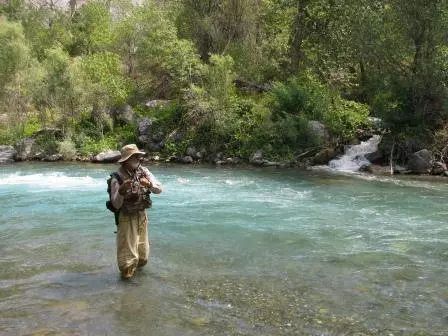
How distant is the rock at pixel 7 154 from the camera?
84.2 feet

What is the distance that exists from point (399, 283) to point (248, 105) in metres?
19.6

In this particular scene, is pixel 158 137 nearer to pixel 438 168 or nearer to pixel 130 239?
pixel 438 168

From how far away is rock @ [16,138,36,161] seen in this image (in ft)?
85.8

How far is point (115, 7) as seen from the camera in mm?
41219

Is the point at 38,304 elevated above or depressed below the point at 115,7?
below

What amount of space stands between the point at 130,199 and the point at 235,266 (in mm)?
2273

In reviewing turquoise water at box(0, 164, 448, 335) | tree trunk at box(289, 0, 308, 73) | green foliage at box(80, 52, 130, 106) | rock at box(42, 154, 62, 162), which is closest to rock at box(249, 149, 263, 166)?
turquoise water at box(0, 164, 448, 335)

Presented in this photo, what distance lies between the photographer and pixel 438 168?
20.1 meters

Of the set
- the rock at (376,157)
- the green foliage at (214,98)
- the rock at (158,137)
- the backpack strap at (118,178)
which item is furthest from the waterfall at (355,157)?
the backpack strap at (118,178)

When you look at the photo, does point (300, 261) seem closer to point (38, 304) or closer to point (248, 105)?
point (38, 304)

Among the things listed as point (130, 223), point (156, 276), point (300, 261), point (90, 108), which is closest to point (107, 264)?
point (156, 276)

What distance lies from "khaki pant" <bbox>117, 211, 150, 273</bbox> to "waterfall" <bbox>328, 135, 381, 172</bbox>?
52.5 feet

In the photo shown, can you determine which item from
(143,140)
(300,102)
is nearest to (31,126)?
(143,140)

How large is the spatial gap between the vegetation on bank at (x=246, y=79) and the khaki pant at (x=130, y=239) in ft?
55.0
